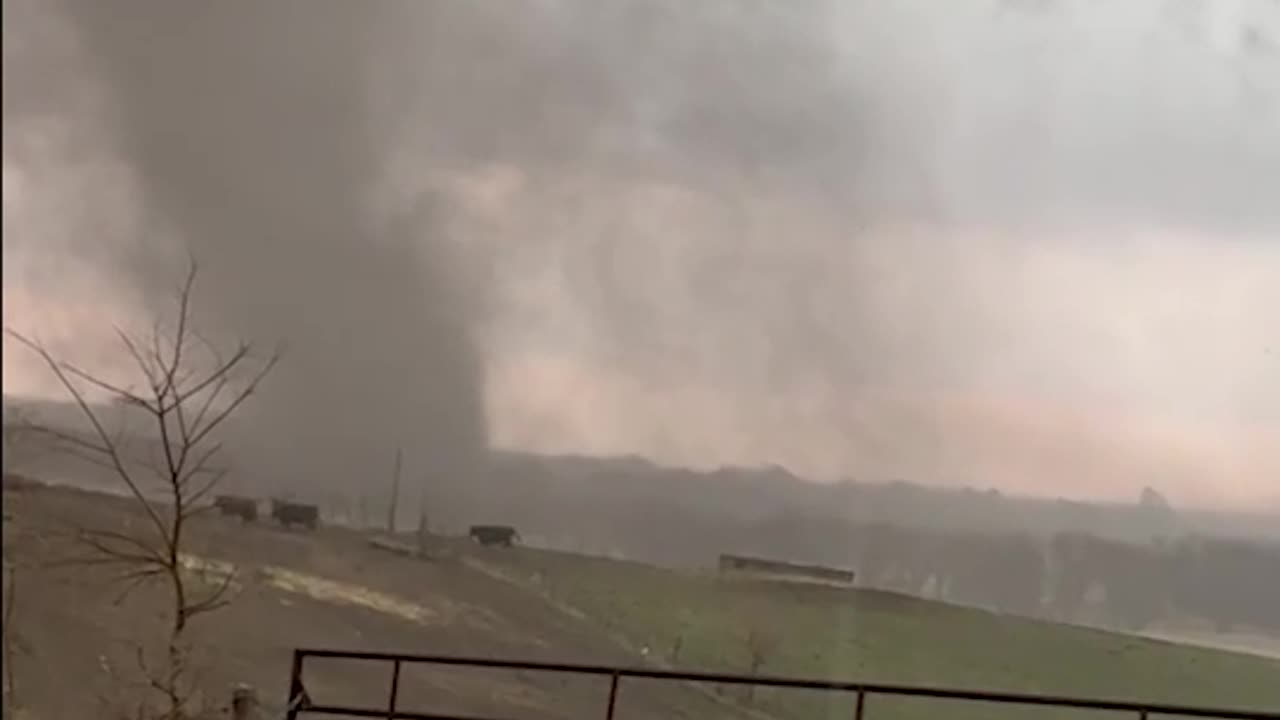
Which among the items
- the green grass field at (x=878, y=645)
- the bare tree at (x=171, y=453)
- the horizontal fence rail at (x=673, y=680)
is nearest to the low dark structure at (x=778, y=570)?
the green grass field at (x=878, y=645)

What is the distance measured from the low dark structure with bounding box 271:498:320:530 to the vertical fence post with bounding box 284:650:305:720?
0.20 metres

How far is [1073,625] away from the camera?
7.80ft

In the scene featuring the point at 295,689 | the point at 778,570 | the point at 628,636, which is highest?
the point at 778,570

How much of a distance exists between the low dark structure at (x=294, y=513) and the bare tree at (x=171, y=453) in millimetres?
94

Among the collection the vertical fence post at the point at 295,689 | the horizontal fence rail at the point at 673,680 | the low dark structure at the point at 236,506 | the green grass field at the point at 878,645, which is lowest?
the vertical fence post at the point at 295,689

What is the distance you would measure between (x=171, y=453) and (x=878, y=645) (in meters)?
1.13

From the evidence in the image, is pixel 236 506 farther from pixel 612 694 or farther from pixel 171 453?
pixel 612 694

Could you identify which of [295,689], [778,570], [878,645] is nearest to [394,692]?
[295,689]

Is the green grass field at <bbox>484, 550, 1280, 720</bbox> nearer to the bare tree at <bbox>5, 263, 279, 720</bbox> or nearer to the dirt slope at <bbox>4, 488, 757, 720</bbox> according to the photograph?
the dirt slope at <bbox>4, 488, 757, 720</bbox>

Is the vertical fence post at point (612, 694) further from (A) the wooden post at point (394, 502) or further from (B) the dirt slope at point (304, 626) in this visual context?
(A) the wooden post at point (394, 502)

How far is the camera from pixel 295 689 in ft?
7.45

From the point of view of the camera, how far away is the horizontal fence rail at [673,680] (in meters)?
2.27

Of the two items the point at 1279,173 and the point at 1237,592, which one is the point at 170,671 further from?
the point at 1279,173

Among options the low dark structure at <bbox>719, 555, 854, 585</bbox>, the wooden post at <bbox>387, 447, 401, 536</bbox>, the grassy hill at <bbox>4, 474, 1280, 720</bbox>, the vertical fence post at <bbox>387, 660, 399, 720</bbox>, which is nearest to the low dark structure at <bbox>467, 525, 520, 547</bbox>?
the grassy hill at <bbox>4, 474, 1280, 720</bbox>
